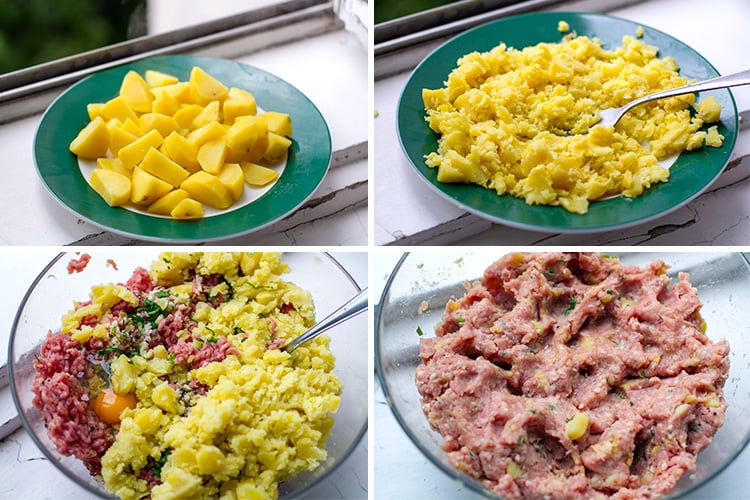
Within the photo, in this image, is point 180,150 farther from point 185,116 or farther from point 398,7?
point 398,7

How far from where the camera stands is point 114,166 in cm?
177

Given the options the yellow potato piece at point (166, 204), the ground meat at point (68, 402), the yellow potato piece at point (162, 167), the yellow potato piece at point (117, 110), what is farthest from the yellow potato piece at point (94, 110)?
the ground meat at point (68, 402)

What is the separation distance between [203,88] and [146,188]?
1.20 feet

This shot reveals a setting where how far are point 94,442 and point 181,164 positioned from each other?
0.67 metres

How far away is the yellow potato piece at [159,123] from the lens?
1838 mm

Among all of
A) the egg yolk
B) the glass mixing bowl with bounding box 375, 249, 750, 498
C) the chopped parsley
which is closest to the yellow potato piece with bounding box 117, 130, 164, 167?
the egg yolk

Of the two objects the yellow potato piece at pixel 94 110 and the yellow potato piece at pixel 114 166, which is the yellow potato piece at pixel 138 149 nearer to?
the yellow potato piece at pixel 114 166

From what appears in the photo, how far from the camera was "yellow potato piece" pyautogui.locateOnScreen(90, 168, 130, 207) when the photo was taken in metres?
1.70

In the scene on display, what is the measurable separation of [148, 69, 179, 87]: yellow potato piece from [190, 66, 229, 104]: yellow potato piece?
0.09 metres

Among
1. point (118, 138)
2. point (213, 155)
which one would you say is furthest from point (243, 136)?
point (118, 138)

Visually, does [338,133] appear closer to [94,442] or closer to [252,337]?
[252,337]

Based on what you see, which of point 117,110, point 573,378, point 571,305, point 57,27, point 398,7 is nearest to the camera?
point 573,378

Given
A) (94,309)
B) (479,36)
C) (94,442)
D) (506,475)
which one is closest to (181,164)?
(94,309)

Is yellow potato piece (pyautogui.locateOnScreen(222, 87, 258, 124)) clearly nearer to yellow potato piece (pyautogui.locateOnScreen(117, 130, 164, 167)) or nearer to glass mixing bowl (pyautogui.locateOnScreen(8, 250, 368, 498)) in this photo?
yellow potato piece (pyautogui.locateOnScreen(117, 130, 164, 167))
